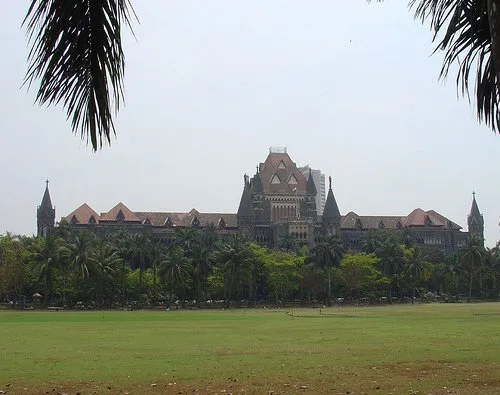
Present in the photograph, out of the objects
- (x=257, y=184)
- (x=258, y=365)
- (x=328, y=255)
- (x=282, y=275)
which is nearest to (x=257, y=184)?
(x=257, y=184)

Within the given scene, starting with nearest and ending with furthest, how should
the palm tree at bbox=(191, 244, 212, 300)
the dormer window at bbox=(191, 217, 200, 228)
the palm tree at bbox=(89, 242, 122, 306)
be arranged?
the palm tree at bbox=(89, 242, 122, 306) → the palm tree at bbox=(191, 244, 212, 300) → the dormer window at bbox=(191, 217, 200, 228)

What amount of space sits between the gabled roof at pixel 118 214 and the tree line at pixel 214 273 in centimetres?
3422

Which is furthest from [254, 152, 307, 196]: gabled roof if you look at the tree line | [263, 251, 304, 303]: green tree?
[263, 251, 304, 303]: green tree

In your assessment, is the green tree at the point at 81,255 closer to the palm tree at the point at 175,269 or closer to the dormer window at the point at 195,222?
the palm tree at the point at 175,269

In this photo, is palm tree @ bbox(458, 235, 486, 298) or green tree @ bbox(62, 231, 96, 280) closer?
green tree @ bbox(62, 231, 96, 280)

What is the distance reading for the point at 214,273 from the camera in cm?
10288

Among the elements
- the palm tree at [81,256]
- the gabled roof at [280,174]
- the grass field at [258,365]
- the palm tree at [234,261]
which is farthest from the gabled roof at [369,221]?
the grass field at [258,365]

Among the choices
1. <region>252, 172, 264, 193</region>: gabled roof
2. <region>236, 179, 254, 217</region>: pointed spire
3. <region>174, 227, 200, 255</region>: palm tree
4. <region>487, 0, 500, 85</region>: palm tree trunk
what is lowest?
<region>487, 0, 500, 85</region>: palm tree trunk

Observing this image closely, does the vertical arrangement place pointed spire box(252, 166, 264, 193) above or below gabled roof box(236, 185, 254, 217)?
above

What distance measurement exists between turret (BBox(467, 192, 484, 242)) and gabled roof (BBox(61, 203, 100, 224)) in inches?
3762

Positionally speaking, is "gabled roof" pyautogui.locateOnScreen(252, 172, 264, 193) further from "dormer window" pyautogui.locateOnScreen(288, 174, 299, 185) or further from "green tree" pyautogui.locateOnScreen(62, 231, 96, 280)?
"green tree" pyautogui.locateOnScreen(62, 231, 96, 280)

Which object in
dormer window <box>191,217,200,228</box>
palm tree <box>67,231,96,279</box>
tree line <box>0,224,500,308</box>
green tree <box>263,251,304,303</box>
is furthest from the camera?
dormer window <box>191,217,200,228</box>

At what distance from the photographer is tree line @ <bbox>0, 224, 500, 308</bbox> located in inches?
3514

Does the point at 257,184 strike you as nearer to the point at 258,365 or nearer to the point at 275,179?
the point at 275,179
